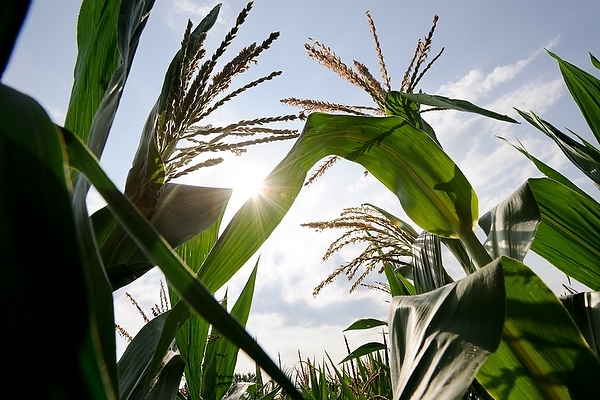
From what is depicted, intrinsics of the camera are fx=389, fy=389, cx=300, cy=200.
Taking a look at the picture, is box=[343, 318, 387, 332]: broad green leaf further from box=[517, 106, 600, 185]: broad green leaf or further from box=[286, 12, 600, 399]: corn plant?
box=[517, 106, 600, 185]: broad green leaf

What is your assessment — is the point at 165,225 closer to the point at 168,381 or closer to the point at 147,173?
the point at 147,173

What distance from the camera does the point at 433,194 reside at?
2.78ft

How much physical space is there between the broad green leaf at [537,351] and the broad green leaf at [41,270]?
0.52 m

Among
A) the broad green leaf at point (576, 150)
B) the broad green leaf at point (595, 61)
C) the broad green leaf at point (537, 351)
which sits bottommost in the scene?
the broad green leaf at point (537, 351)

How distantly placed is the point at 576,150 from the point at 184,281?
1156mm

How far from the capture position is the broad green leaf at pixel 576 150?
99 centimetres

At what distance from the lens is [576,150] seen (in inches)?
40.9

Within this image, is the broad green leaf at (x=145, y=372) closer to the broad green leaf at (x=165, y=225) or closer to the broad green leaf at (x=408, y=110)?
the broad green leaf at (x=165, y=225)

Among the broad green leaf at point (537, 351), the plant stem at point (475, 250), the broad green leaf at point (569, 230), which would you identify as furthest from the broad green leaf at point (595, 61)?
the broad green leaf at point (537, 351)

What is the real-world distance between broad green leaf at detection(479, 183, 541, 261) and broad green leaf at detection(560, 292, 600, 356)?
0.13 meters

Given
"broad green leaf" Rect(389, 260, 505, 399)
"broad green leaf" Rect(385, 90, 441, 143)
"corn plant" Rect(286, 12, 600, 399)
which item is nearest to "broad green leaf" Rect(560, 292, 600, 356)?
"corn plant" Rect(286, 12, 600, 399)

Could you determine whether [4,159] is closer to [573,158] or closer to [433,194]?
[433,194]

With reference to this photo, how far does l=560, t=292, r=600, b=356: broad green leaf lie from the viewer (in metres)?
0.71

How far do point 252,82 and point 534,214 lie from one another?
0.59 metres
